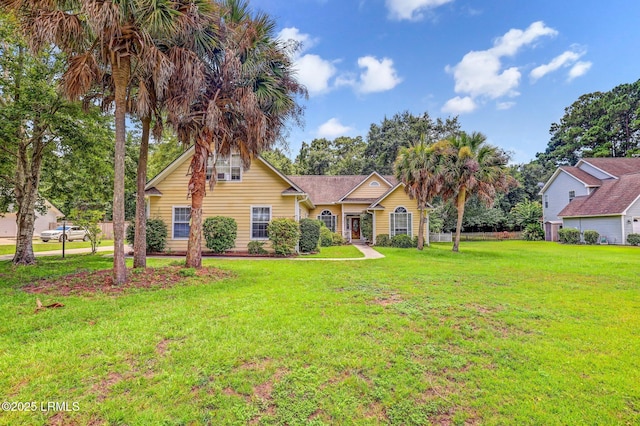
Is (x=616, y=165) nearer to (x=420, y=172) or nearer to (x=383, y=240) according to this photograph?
(x=420, y=172)

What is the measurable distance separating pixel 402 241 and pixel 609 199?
19531mm

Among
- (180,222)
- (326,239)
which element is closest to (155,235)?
(180,222)

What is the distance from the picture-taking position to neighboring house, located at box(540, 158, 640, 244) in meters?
23.1

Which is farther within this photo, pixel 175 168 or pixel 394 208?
pixel 394 208

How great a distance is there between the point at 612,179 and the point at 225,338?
37.2m

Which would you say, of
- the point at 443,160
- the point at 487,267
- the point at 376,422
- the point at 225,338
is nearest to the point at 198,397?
the point at 225,338

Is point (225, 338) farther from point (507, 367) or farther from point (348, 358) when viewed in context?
point (507, 367)

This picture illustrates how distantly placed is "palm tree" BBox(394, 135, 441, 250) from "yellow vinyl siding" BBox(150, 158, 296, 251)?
7.29m

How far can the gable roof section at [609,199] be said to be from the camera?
23312 mm

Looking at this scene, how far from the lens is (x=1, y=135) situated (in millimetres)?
9672

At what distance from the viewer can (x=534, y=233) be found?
1216 inches

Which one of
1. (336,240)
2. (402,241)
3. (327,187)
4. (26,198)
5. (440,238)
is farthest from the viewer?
(440,238)

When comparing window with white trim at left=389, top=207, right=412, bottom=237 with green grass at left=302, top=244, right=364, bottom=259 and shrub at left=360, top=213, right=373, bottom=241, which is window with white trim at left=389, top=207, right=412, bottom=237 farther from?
green grass at left=302, top=244, right=364, bottom=259

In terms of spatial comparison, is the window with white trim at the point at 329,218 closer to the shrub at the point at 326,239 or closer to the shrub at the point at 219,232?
the shrub at the point at 326,239
